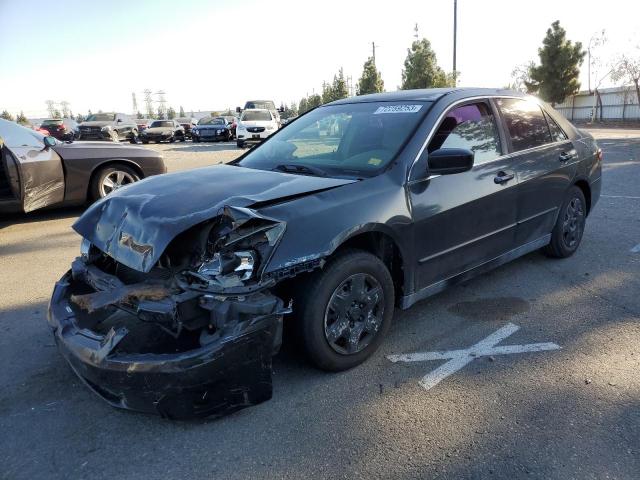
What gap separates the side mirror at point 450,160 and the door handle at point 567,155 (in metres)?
1.87

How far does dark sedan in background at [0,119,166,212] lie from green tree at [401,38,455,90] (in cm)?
2568

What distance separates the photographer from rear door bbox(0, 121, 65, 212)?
250 inches

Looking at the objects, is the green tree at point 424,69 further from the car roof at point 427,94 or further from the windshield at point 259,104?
the car roof at point 427,94

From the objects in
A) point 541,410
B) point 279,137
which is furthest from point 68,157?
point 541,410

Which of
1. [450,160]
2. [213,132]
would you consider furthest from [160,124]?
[450,160]

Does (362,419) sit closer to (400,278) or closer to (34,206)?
(400,278)

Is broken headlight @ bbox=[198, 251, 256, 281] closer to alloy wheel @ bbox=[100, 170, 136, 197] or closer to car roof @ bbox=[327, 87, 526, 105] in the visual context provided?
car roof @ bbox=[327, 87, 526, 105]

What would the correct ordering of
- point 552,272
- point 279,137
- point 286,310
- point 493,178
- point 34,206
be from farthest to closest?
point 34,206, point 552,272, point 279,137, point 493,178, point 286,310

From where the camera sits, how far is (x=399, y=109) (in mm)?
3705

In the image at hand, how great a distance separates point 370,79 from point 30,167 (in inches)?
1260

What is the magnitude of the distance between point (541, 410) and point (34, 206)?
6.59 meters

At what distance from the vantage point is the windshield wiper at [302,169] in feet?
11.1

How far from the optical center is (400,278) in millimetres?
3252

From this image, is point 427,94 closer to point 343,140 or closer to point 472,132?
point 472,132
